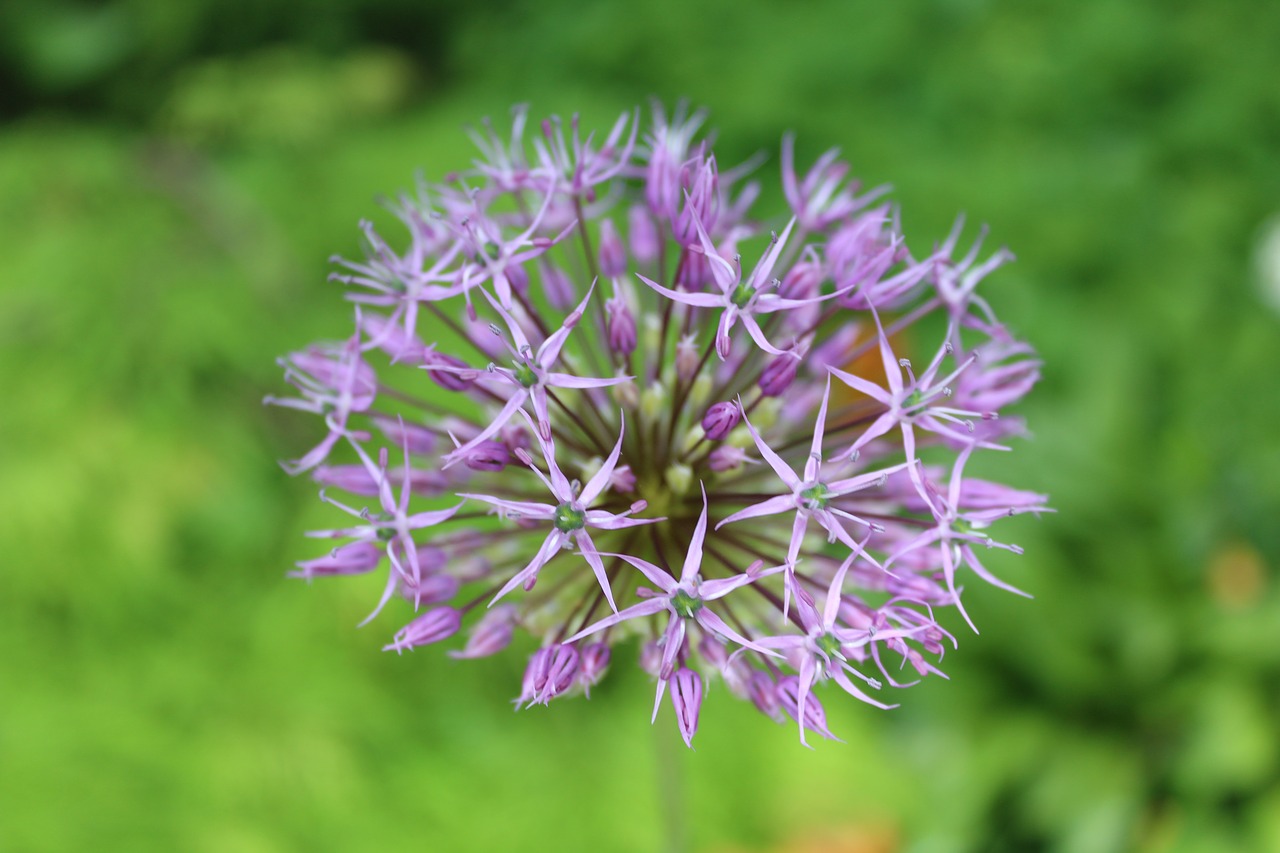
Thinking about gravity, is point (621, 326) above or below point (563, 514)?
above

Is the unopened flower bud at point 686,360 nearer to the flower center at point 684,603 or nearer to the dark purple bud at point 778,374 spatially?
the dark purple bud at point 778,374

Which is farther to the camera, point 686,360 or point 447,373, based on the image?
point 686,360

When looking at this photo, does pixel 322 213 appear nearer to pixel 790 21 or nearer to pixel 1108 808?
pixel 790 21

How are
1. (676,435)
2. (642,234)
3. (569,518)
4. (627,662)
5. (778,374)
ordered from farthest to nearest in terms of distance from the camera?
(627,662), (642,234), (676,435), (778,374), (569,518)

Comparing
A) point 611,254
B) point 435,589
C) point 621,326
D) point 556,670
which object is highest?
point 611,254

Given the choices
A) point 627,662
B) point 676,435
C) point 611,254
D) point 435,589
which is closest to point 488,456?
point 435,589

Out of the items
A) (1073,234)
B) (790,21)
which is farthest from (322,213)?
(1073,234)

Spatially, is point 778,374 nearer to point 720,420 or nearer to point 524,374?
point 720,420

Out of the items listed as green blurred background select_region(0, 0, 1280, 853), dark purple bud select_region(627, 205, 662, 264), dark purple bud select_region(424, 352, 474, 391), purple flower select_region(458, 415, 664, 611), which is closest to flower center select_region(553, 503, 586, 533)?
purple flower select_region(458, 415, 664, 611)
